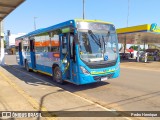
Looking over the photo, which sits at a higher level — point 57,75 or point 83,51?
point 83,51

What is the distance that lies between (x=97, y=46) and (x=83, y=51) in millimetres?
792

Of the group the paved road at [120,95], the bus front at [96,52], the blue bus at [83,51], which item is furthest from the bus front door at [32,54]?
the bus front at [96,52]

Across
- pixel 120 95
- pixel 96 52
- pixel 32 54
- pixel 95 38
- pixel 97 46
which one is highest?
pixel 95 38

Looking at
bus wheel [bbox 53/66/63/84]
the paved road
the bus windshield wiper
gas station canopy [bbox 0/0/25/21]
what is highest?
gas station canopy [bbox 0/0/25/21]

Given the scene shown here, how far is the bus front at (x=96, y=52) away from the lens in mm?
9672

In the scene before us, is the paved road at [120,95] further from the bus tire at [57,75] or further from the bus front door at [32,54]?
the bus front door at [32,54]

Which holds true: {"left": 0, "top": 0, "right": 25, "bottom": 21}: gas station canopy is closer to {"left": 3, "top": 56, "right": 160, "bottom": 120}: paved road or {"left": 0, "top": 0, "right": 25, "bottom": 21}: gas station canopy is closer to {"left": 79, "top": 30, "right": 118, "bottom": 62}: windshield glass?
{"left": 79, "top": 30, "right": 118, "bottom": 62}: windshield glass

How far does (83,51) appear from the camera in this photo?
9719 millimetres

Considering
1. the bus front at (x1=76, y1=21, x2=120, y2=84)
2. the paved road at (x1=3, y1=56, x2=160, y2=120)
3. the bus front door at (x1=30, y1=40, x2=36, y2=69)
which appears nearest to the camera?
the paved road at (x1=3, y1=56, x2=160, y2=120)

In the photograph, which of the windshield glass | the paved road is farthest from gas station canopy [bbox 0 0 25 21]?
the paved road

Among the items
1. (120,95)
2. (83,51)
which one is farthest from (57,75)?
(120,95)

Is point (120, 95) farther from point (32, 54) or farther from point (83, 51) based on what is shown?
point (32, 54)

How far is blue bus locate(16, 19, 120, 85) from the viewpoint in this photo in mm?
9695

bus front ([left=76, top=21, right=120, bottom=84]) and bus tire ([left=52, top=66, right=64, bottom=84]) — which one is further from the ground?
bus front ([left=76, top=21, right=120, bottom=84])
